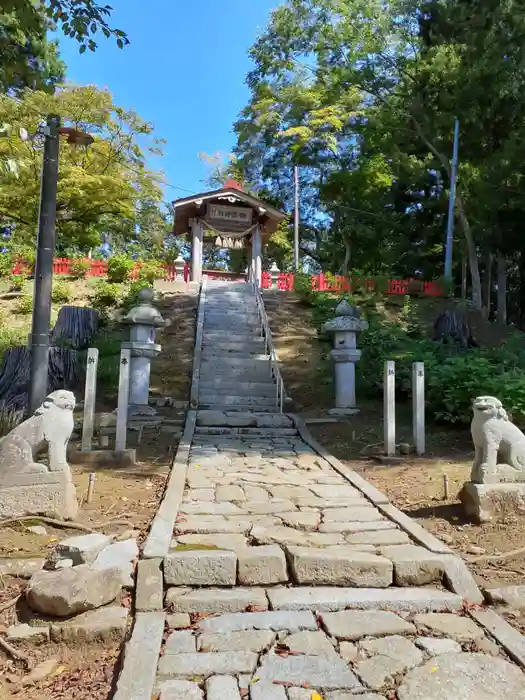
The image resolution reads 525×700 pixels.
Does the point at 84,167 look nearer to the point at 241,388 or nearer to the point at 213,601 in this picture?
the point at 241,388

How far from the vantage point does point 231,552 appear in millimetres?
3557

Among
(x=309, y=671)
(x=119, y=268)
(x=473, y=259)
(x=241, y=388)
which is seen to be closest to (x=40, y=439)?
(x=309, y=671)

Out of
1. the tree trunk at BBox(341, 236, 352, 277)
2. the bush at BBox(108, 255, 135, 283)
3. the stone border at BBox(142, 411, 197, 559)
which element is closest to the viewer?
the stone border at BBox(142, 411, 197, 559)

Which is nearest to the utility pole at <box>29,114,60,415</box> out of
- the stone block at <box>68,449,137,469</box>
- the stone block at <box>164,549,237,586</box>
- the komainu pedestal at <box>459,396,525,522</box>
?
the stone block at <box>68,449,137,469</box>

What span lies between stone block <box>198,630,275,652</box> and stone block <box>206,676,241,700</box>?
0.26 metres

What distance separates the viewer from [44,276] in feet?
21.0

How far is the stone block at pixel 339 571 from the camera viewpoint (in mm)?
3496

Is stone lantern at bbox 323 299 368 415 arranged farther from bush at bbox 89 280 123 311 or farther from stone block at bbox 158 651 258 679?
bush at bbox 89 280 123 311

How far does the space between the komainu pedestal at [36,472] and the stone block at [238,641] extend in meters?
2.23

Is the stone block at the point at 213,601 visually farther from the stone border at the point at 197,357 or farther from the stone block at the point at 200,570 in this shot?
the stone border at the point at 197,357

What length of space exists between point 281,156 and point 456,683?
31.1 metres

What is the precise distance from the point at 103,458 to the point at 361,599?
442cm

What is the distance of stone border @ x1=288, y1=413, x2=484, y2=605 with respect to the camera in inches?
135

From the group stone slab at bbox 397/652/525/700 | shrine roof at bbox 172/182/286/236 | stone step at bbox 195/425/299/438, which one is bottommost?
stone slab at bbox 397/652/525/700
